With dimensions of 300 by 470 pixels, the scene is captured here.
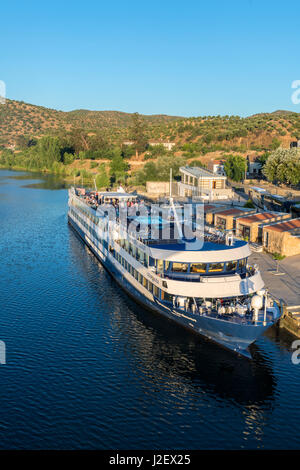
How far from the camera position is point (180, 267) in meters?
33.0

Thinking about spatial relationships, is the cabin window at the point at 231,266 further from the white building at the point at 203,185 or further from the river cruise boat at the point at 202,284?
the white building at the point at 203,185

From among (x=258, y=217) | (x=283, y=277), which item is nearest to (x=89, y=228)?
→ (x=258, y=217)

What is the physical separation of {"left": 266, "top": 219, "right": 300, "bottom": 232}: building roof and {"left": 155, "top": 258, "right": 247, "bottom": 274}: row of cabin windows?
18.6m

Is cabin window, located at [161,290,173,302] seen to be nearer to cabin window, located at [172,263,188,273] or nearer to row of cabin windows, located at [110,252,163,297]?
row of cabin windows, located at [110,252,163,297]

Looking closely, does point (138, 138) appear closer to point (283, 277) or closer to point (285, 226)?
point (285, 226)

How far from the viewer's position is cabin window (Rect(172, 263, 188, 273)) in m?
32.8

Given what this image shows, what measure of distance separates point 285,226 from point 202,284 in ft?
83.2

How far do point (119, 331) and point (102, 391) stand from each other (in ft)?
27.5

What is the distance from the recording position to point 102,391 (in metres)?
25.4

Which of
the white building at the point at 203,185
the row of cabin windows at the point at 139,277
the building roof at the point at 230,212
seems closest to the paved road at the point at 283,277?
the row of cabin windows at the point at 139,277

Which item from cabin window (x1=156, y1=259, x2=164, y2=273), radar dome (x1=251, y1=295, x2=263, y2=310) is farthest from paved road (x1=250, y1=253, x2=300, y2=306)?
cabin window (x1=156, y1=259, x2=164, y2=273)
